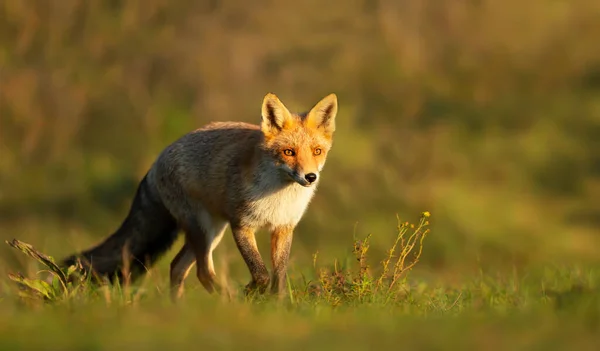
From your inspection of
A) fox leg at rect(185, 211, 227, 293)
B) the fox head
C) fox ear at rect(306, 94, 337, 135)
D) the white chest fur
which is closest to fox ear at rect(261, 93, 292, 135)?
the fox head

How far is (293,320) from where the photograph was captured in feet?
15.3

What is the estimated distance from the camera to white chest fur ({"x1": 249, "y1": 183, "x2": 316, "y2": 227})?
7090mm

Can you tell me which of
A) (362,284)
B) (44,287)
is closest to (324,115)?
(362,284)

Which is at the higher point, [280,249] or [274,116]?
[274,116]

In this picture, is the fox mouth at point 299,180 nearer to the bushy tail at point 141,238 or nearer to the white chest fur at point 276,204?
the white chest fur at point 276,204

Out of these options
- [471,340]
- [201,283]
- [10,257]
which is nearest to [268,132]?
[201,283]

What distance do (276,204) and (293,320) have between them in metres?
2.50

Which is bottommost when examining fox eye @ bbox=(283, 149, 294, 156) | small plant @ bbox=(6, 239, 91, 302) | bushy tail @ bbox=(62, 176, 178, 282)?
bushy tail @ bbox=(62, 176, 178, 282)

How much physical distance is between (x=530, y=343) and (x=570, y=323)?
1.52 ft

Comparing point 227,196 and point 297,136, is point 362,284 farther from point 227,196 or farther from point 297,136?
point 227,196

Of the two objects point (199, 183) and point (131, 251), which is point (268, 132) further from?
point (131, 251)

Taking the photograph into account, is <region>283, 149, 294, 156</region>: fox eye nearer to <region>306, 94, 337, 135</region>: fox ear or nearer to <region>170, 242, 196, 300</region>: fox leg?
<region>306, 94, 337, 135</region>: fox ear

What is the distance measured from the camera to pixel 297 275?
8156mm

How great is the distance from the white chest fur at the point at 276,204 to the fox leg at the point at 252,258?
0.15m
